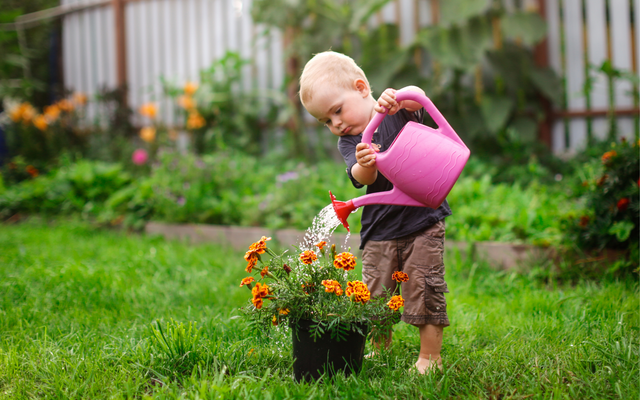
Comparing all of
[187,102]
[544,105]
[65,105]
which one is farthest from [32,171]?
[544,105]

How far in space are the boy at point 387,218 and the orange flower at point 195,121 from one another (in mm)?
4127

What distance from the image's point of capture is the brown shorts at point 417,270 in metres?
1.71

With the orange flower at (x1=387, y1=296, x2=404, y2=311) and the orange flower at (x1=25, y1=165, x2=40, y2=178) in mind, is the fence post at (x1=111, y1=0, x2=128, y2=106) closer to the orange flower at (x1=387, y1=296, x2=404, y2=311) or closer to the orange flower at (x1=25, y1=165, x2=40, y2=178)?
the orange flower at (x1=25, y1=165, x2=40, y2=178)

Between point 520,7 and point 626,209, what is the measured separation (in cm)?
318

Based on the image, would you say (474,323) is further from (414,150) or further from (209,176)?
(209,176)

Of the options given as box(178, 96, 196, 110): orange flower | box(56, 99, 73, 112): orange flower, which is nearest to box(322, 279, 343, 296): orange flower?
box(178, 96, 196, 110): orange flower

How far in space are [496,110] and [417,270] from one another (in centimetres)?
322

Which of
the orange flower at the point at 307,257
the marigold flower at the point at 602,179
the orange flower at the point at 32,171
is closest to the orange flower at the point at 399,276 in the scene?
the orange flower at the point at 307,257

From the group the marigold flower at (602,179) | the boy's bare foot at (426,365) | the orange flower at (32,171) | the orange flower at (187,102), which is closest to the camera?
the boy's bare foot at (426,365)

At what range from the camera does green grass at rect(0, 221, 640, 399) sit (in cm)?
149

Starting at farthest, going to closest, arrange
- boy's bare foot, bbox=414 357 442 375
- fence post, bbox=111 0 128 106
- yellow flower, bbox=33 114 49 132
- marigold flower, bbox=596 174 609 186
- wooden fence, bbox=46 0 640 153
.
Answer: fence post, bbox=111 0 128 106 → yellow flower, bbox=33 114 49 132 → wooden fence, bbox=46 0 640 153 → marigold flower, bbox=596 174 609 186 → boy's bare foot, bbox=414 357 442 375

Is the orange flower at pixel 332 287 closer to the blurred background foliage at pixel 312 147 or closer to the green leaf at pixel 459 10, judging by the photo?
the blurred background foliage at pixel 312 147

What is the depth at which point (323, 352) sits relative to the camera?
5.05ft

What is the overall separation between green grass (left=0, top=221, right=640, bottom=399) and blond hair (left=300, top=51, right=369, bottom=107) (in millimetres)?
873
